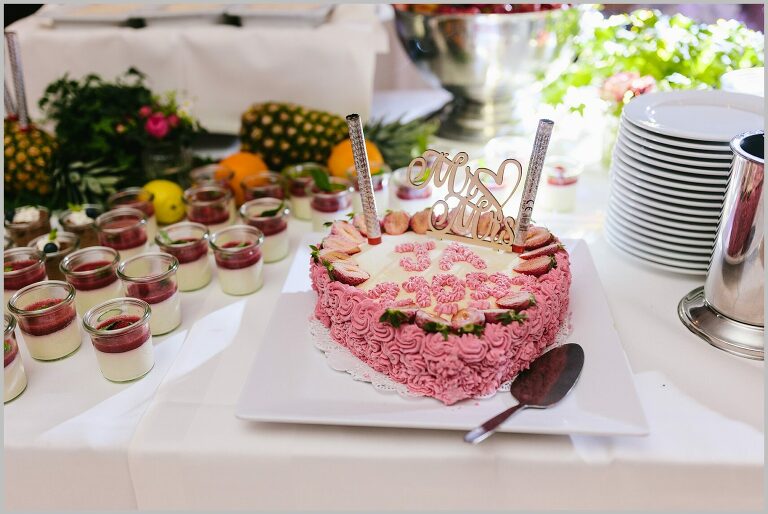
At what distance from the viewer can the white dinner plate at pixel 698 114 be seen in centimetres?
140

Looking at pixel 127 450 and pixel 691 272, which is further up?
pixel 691 272

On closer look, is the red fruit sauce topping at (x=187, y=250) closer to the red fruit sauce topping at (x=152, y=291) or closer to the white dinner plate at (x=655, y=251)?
the red fruit sauce topping at (x=152, y=291)

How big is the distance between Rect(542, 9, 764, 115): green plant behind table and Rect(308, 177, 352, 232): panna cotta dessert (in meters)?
0.82

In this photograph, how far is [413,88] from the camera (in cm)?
349

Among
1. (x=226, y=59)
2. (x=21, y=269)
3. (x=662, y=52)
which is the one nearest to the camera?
(x=21, y=269)

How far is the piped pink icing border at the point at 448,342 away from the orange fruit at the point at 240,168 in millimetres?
727

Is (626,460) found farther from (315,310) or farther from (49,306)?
(49,306)

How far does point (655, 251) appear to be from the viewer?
1.52 metres

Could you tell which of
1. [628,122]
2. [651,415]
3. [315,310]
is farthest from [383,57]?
[651,415]

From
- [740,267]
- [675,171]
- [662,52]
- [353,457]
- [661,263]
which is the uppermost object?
[662,52]

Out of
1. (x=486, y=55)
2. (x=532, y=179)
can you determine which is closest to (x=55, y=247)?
Result: (x=532, y=179)

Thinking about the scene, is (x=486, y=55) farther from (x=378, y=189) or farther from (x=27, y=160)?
(x=27, y=160)

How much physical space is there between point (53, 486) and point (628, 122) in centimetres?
138

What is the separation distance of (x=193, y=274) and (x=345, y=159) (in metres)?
0.60
